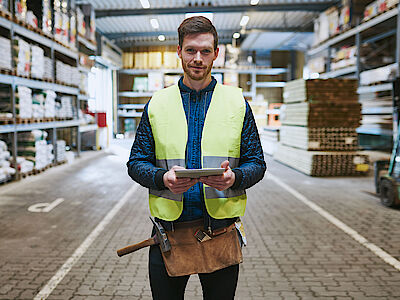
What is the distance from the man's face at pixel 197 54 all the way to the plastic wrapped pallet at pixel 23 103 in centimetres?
755

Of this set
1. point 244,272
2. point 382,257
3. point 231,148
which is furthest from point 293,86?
point 231,148

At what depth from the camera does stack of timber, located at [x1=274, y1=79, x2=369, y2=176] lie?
958 centimetres

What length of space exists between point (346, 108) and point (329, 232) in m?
5.47

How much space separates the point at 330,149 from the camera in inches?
387

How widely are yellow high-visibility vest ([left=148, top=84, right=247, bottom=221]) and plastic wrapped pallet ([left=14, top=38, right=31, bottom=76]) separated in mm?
7453

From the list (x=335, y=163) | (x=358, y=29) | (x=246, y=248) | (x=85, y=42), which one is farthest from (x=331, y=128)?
(x=85, y=42)

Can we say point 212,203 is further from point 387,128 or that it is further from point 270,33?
point 270,33

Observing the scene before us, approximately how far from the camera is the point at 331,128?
9.74 metres

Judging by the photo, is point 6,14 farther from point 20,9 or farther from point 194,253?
point 194,253

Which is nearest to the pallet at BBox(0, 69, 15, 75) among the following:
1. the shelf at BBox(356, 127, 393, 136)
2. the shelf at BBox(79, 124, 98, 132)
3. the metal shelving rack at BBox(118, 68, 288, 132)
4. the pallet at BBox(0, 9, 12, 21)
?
the pallet at BBox(0, 9, 12, 21)

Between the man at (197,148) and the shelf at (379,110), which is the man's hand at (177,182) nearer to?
the man at (197,148)

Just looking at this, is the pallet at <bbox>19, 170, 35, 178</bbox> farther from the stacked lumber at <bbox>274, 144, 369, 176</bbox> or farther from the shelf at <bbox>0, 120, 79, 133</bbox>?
the stacked lumber at <bbox>274, 144, 369, 176</bbox>

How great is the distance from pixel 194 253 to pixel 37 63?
878 cm

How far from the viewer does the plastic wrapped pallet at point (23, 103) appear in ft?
27.1
